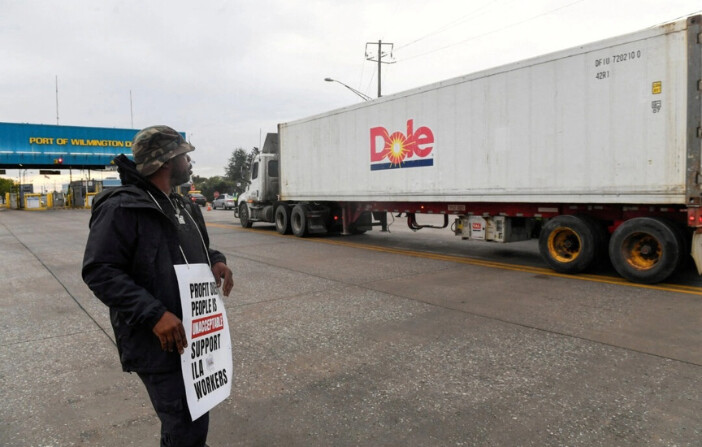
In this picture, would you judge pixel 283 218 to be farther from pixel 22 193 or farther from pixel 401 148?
pixel 22 193

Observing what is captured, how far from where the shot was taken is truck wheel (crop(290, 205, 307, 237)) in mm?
15086

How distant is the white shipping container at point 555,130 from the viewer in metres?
6.88

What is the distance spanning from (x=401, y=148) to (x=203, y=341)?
31.8 feet

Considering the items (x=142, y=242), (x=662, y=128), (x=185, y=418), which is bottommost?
(x=185, y=418)

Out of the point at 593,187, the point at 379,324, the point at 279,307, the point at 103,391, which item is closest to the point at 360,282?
the point at 279,307

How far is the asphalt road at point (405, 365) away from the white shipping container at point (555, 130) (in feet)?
5.73

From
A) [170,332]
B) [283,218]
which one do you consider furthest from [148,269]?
[283,218]

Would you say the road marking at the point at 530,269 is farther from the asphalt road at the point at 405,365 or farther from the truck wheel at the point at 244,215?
the truck wheel at the point at 244,215

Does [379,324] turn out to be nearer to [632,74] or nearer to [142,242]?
[142,242]

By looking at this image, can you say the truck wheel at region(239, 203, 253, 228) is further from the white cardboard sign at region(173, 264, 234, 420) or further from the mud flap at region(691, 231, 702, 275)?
the white cardboard sign at region(173, 264, 234, 420)

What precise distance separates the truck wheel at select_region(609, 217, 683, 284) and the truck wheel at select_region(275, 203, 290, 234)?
34.5 feet

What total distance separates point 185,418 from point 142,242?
795 mm

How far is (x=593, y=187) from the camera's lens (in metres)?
7.84

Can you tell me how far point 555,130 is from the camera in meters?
8.30
